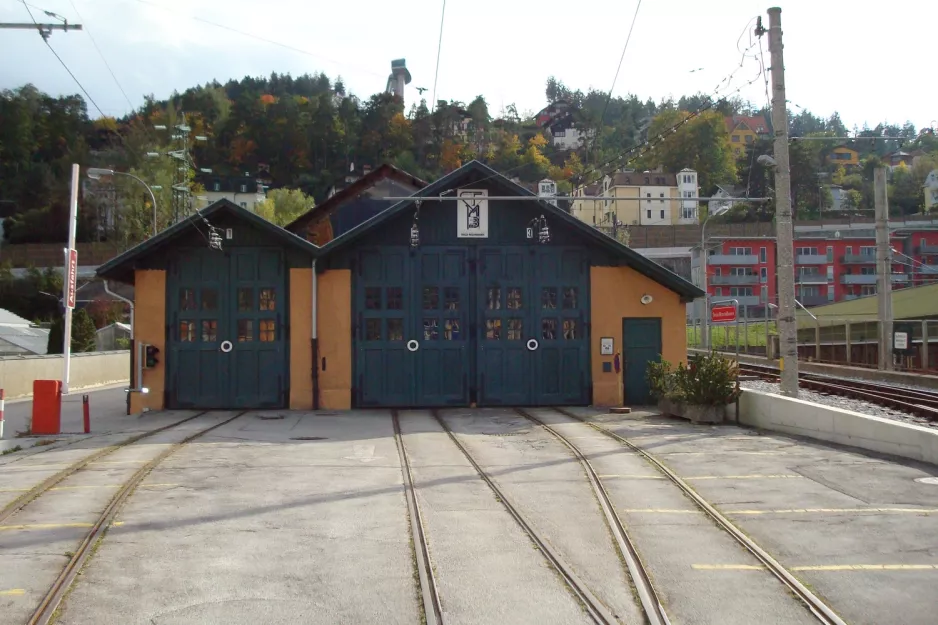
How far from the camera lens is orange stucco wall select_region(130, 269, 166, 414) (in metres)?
21.7

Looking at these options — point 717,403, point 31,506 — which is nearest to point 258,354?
point 717,403

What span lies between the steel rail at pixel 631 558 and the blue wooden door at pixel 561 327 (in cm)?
1009

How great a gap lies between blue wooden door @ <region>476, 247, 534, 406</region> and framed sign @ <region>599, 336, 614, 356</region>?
181 cm

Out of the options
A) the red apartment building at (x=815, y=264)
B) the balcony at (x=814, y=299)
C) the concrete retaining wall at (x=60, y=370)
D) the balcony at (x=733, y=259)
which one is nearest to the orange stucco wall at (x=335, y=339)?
the concrete retaining wall at (x=60, y=370)

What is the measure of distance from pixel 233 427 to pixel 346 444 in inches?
149

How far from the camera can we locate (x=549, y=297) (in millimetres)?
22719

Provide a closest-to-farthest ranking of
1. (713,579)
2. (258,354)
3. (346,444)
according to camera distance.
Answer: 1. (713,579)
2. (346,444)
3. (258,354)

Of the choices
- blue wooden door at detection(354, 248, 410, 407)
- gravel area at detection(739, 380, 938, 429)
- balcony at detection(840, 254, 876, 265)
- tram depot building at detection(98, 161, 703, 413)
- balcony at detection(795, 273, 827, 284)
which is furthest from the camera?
balcony at detection(795, 273, 827, 284)

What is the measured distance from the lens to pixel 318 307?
22172 millimetres

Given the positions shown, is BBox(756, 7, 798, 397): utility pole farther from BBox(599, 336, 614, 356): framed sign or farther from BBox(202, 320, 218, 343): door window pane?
BBox(202, 320, 218, 343): door window pane

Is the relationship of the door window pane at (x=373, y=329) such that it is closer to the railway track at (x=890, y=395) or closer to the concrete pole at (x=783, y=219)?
the concrete pole at (x=783, y=219)

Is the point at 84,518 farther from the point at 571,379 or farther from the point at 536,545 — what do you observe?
the point at 571,379

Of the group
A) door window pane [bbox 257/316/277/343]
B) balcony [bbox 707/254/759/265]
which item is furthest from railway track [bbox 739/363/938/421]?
balcony [bbox 707/254/759/265]

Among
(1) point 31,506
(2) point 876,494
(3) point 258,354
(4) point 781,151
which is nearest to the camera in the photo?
(1) point 31,506
